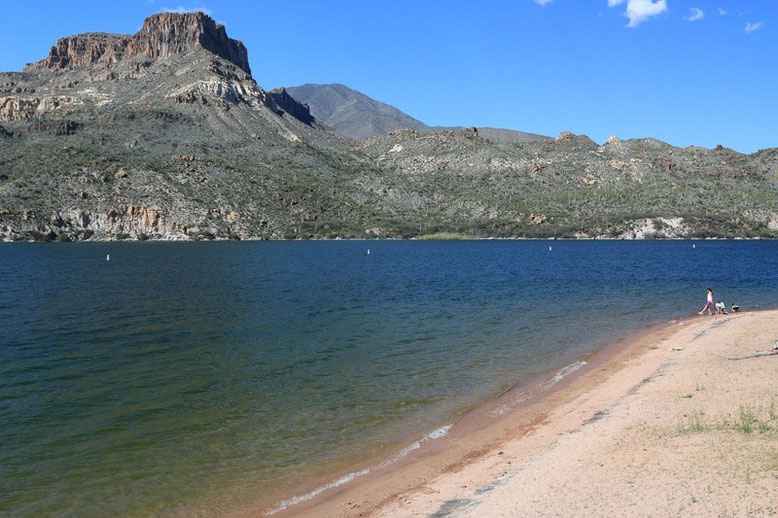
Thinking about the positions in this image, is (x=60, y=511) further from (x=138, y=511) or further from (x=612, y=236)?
(x=612, y=236)

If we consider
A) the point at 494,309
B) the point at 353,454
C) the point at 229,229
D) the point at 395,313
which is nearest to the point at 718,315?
the point at 494,309

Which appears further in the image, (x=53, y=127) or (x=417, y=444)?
(x=53, y=127)

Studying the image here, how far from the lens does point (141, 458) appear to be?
558 inches

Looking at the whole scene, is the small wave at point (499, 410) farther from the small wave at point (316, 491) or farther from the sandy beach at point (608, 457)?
the small wave at point (316, 491)

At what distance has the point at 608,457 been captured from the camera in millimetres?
12328

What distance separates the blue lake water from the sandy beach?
1923 mm

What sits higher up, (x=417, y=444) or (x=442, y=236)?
(x=442, y=236)

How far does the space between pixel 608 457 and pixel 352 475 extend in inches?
226

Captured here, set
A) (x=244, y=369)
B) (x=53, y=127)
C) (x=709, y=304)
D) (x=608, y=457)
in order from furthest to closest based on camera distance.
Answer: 1. (x=53, y=127)
2. (x=709, y=304)
3. (x=244, y=369)
4. (x=608, y=457)

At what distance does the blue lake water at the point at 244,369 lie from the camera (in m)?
13.4

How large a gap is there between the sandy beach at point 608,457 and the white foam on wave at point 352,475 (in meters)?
0.21

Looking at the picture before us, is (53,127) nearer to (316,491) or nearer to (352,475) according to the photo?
(352,475)

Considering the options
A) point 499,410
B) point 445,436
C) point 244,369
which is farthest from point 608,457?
point 244,369

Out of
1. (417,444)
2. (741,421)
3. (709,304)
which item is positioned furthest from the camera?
(709,304)
